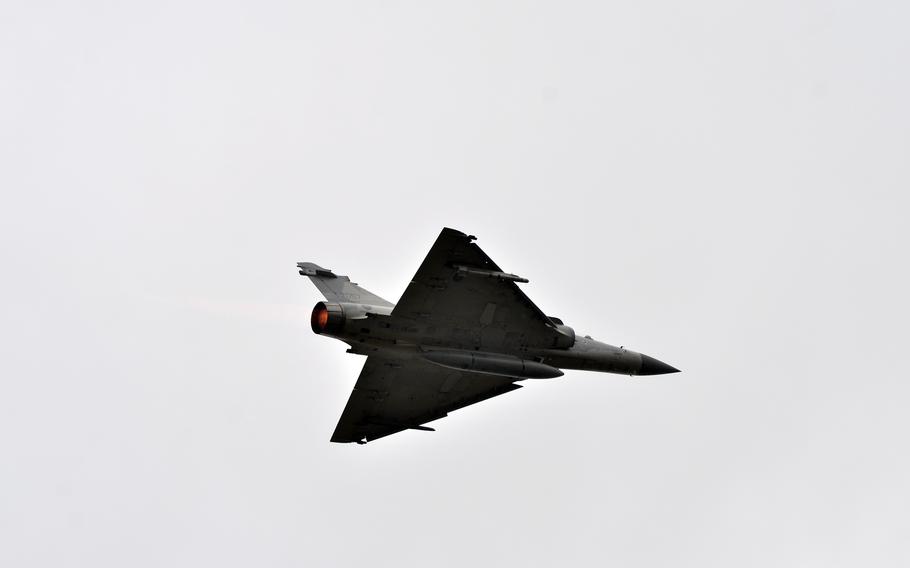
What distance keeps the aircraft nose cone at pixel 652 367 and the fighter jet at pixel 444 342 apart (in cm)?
4

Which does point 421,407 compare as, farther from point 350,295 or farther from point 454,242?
point 454,242

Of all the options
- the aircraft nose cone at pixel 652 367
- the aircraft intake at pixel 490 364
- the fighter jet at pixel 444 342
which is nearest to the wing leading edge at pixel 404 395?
the fighter jet at pixel 444 342

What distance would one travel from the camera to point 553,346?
43531 millimetres

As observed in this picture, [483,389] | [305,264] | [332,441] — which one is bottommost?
[332,441]

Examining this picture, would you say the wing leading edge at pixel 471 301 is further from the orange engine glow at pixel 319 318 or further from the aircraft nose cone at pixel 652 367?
the aircraft nose cone at pixel 652 367

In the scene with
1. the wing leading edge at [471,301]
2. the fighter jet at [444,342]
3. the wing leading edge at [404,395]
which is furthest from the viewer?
the wing leading edge at [404,395]

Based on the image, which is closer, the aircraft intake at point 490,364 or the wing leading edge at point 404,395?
the aircraft intake at point 490,364

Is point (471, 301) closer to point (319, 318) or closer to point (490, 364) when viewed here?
point (490, 364)

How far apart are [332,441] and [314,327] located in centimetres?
707

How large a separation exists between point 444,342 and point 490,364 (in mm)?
1898

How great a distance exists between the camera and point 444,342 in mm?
41406

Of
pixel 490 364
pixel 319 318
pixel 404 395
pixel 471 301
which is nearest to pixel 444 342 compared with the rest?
pixel 471 301

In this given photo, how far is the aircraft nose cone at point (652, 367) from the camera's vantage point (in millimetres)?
46406

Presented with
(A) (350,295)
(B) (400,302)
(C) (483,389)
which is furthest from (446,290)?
(C) (483,389)
